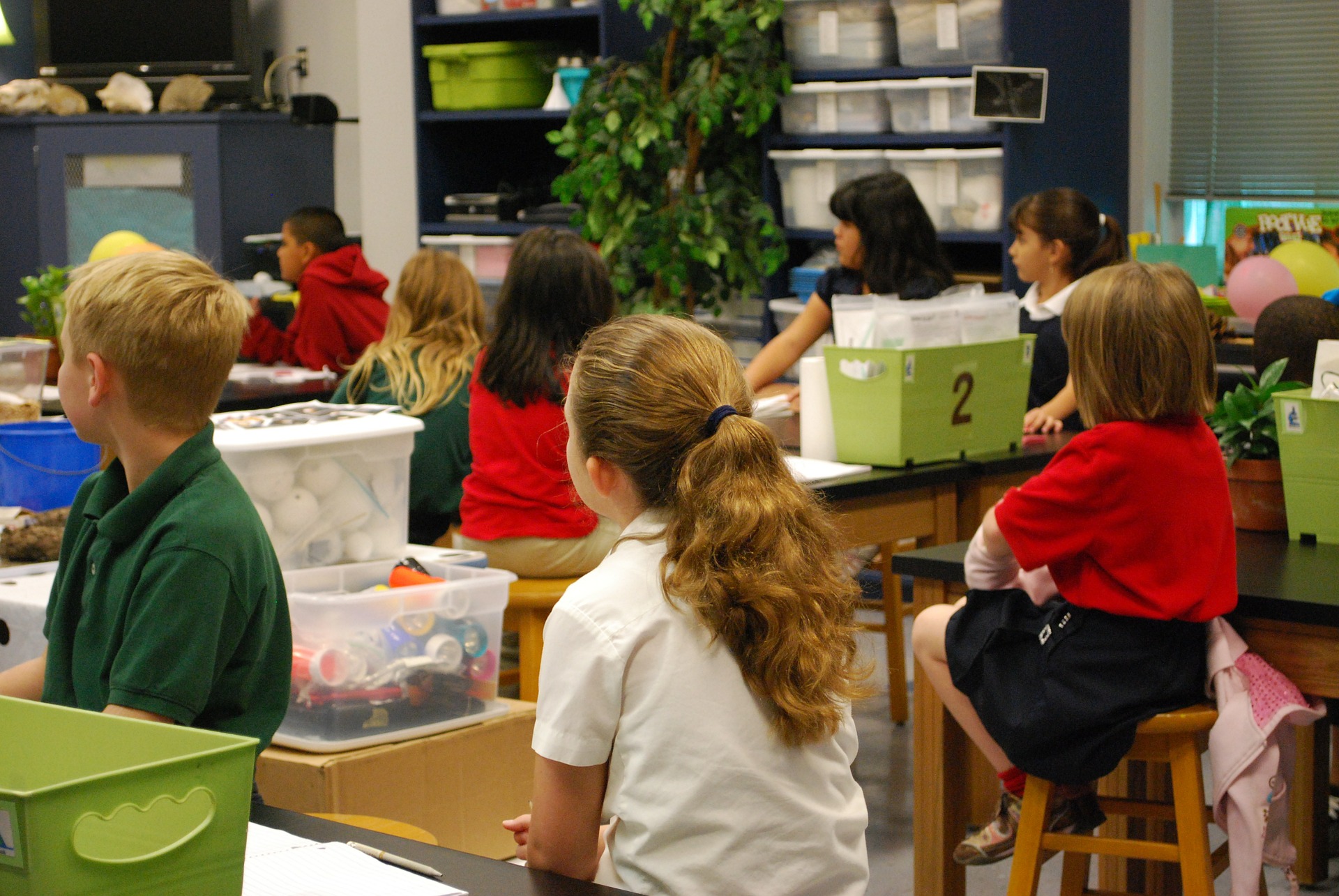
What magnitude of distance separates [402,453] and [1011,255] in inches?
76.0

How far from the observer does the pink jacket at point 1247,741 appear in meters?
2.03

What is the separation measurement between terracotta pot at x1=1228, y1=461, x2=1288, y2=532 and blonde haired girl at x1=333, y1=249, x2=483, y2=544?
1.79 m

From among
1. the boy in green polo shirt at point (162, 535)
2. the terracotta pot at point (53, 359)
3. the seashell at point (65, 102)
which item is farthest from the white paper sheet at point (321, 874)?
the seashell at point (65, 102)

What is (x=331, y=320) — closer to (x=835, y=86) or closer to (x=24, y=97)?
(x=835, y=86)

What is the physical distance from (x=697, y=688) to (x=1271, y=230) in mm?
4035

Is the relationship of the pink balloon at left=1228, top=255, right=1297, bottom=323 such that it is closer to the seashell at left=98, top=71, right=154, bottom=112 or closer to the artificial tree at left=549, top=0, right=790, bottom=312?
the artificial tree at left=549, top=0, right=790, bottom=312

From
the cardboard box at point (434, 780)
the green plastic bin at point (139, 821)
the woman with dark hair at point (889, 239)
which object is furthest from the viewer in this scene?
the woman with dark hair at point (889, 239)

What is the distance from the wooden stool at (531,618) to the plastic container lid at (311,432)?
2.00ft

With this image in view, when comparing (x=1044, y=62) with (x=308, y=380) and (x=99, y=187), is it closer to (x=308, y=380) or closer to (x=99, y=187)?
(x=308, y=380)

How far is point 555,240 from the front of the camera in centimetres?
315

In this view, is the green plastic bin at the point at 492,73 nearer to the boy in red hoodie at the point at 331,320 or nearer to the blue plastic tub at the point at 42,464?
the boy in red hoodie at the point at 331,320

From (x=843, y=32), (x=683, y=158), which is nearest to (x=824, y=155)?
(x=843, y=32)

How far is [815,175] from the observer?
4.75m

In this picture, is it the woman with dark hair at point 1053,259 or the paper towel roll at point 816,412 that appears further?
the woman with dark hair at point 1053,259
